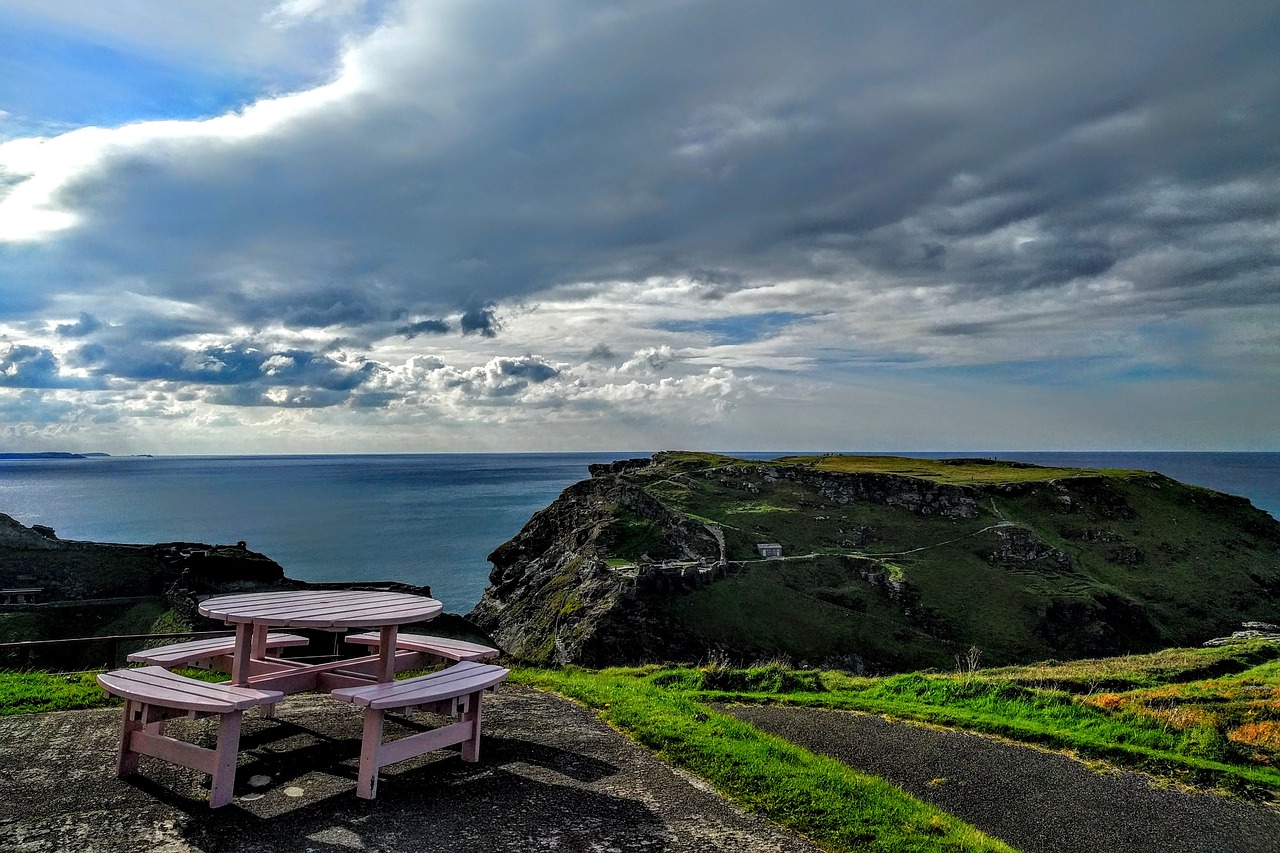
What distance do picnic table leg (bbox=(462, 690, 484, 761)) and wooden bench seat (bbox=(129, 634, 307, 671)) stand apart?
238 centimetres

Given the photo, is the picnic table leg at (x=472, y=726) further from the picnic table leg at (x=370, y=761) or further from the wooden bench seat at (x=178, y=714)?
the wooden bench seat at (x=178, y=714)

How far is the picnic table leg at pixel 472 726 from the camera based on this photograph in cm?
655

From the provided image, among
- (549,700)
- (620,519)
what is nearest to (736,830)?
(549,700)

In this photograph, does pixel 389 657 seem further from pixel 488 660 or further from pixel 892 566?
pixel 892 566

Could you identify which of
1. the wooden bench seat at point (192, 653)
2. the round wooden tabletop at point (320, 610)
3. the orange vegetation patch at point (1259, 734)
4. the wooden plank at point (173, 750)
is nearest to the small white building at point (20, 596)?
the wooden bench seat at point (192, 653)

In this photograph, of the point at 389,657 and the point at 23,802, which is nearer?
the point at 23,802

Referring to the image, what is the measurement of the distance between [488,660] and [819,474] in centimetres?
8285

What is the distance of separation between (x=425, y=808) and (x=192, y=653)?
3.31 meters

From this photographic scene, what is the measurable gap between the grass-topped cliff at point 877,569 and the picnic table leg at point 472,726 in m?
37.2

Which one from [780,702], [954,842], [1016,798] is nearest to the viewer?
[954,842]

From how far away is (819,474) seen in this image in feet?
287

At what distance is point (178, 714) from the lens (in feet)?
21.1

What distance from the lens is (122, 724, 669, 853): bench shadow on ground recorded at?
5051mm

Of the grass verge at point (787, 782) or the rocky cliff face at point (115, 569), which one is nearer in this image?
the grass verge at point (787, 782)
